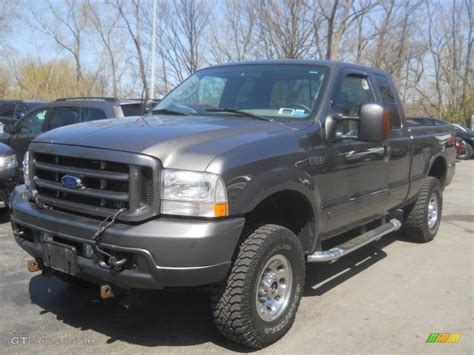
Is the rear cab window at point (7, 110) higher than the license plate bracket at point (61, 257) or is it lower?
higher

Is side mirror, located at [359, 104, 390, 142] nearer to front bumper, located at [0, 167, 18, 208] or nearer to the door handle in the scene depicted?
the door handle

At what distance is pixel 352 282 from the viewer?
5.18 meters

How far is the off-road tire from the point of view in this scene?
21.5 feet

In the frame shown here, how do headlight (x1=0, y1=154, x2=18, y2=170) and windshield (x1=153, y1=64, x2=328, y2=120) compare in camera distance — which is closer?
windshield (x1=153, y1=64, x2=328, y2=120)

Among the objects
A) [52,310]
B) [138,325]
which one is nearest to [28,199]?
[52,310]

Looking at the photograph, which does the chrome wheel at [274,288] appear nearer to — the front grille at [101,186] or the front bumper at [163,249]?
the front bumper at [163,249]

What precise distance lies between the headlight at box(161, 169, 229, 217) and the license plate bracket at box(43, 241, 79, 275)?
0.69 meters

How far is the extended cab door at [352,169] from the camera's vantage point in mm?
4340

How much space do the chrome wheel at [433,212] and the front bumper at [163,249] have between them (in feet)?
14.1

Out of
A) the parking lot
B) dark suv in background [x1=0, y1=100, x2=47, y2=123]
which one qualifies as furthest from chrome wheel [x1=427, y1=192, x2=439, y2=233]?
dark suv in background [x1=0, y1=100, x2=47, y2=123]

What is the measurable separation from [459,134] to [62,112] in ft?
61.7

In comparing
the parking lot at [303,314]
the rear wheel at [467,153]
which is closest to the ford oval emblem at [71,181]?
the parking lot at [303,314]

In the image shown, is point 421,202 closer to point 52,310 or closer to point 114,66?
point 52,310

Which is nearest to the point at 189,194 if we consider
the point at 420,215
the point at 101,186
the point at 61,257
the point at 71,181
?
the point at 101,186
